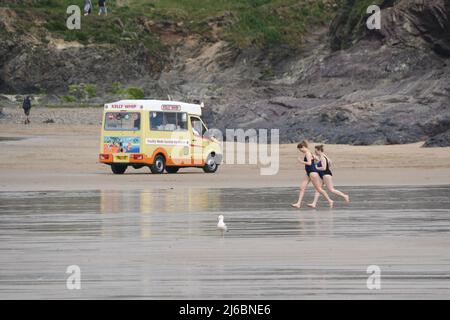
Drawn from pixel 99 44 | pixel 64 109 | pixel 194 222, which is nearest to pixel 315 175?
pixel 194 222

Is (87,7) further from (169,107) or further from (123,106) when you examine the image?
(123,106)

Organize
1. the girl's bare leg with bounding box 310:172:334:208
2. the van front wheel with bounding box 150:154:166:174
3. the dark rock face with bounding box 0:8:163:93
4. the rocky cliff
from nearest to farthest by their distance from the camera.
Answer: the girl's bare leg with bounding box 310:172:334:208 → the van front wheel with bounding box 150:154:166:174 → the rocky cliff → the dark rock face with bounding box 0:8:163:93

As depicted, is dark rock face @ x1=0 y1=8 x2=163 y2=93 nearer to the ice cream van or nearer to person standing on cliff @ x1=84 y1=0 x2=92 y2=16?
person standing on cliff @ x1=84 y1=0 x2=92 y2=16

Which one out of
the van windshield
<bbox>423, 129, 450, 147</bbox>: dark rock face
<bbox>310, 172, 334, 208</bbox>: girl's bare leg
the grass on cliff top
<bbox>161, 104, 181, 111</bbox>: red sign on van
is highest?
the grass on cliff top

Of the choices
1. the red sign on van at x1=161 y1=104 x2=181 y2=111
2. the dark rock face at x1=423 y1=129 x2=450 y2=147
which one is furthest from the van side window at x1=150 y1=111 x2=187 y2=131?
the dark rock face at x1=423 y1=129 x2=450 y2=147

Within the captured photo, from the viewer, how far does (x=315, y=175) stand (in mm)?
23562

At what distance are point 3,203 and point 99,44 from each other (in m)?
61.9

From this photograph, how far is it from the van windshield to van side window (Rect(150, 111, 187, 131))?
0.41m

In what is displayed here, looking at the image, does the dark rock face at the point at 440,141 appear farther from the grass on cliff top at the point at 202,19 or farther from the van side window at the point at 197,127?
the grass on cliff top at the point at 202,19

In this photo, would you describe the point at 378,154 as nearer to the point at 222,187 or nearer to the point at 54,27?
the point at 222,187

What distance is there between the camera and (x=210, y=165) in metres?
35.6

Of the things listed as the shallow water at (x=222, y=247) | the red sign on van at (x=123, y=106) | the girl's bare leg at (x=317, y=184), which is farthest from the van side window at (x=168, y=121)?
the girl's bare leg at (x=317, y=184)

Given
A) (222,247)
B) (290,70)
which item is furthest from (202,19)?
(222,247)

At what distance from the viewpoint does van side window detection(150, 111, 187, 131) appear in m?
34.2
